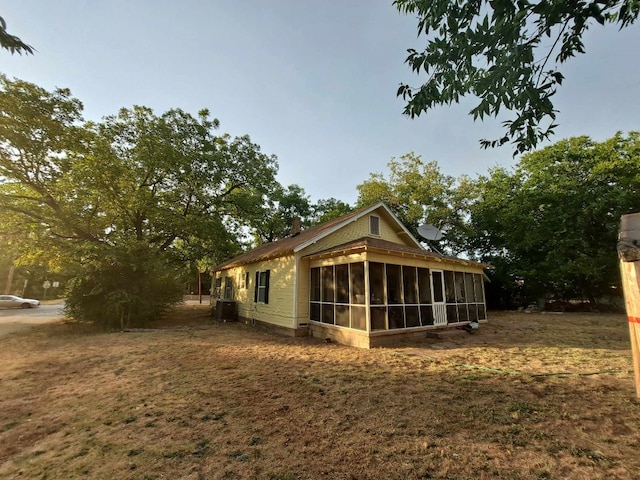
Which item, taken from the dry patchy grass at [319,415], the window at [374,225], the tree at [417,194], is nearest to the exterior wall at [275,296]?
the dry patchy grass at [319,415]

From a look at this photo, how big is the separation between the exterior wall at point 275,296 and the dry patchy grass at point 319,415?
3.45m

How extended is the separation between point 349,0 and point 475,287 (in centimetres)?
1272

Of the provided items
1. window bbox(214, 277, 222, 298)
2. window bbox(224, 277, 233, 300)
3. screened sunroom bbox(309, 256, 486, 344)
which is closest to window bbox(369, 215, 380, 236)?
screened sunroom bbox(309, 256, 486, 344)

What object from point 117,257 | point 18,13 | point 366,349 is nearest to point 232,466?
point 366,349

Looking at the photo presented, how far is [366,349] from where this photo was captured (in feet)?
28.1

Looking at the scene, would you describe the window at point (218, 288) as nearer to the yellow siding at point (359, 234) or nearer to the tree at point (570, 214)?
the yellow siding at point (359, 234)

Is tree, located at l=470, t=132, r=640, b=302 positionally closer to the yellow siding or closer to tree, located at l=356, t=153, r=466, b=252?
tree, located at l=356, t=153, r=466, b=252

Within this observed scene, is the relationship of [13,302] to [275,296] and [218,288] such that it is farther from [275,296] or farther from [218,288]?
[275,296]

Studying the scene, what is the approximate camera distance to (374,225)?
571 inches

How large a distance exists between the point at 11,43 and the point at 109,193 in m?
12.7

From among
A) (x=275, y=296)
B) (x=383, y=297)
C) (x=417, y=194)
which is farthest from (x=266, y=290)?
(x=417, y=194)

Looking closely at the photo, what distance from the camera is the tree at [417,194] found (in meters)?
25.6

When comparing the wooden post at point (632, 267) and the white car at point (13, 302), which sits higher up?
the wooden post at point (632, 267)

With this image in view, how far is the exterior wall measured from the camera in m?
11.4
